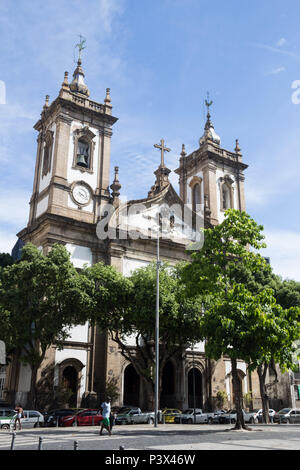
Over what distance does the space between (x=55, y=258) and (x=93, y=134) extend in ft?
53.8

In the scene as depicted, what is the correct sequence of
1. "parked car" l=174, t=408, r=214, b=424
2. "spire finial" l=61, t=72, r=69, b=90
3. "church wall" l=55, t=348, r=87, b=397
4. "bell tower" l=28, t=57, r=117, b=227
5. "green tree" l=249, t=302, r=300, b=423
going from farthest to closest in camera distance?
"spire finial" l=61, t=72, r=69, b=90 < "bell tower" l=28, t=57, r=117, b=227 < "church wall" l=55, t=348, r=87, b=397 < "parked car" l=174, t=408, r=214, b=424 < "green tree" l=249, t=302, r=300, b=423

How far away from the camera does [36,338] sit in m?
28.5

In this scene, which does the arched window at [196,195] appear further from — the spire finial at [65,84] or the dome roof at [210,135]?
the spire finial at [65,84]

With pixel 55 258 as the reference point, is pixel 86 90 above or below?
above

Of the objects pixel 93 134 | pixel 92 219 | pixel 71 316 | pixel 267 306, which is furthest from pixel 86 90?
pixel 267 306

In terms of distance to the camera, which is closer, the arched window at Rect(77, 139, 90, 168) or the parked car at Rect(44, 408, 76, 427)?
the parked car at Rect(44, 408, 76, 427)

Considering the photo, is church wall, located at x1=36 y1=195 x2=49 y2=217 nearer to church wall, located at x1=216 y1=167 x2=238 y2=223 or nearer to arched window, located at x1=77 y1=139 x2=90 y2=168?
arched window, located at x1=77 y1=139 x2=90 y2=168

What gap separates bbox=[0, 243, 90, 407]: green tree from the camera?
1101 inches

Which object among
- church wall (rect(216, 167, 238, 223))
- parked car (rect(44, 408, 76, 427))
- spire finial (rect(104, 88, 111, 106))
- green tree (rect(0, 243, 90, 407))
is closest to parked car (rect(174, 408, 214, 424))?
parked car (rect(44, 408, 76, 427))

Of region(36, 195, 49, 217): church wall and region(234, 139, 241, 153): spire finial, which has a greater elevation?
region(234, 139, 241, 153): spire finial

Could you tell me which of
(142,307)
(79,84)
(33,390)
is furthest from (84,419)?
(79,84)

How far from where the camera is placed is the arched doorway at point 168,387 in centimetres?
3747

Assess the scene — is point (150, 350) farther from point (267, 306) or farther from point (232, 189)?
point (232, 189)

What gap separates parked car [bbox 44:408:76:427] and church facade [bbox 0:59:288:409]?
3422mm
